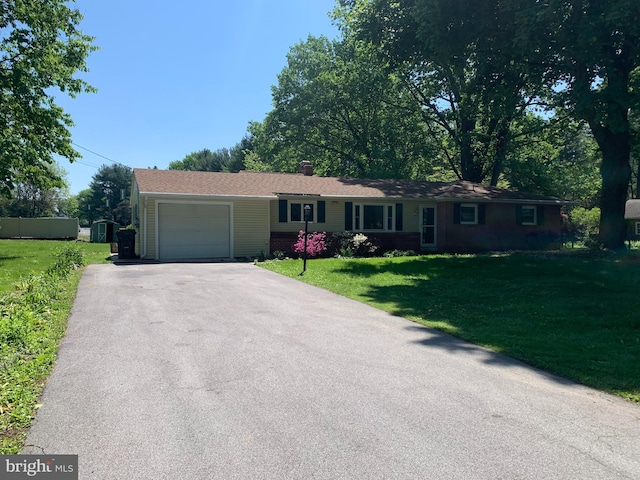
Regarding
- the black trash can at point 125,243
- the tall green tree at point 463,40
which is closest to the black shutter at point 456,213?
the tall green tree at point 463,40

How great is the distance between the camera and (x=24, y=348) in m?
5.22

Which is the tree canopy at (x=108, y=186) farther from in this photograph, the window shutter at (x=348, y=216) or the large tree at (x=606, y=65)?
the large tree at (x=606, y=65)

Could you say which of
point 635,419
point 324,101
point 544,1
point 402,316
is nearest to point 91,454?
point 635,419

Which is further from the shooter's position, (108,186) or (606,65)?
(108,186)

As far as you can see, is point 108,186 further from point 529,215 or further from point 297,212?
point 529,215

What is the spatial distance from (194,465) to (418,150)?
1240 inches

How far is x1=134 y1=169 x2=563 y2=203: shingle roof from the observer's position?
18078 millimetres

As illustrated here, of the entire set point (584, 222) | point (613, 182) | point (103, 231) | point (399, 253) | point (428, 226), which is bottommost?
point (399, 253)

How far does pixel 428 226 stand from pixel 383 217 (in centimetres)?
239

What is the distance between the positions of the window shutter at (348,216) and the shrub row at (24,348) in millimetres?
12457

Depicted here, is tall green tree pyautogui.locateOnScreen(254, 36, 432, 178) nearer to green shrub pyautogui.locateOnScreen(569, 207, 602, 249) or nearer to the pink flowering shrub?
green shrub pyautogui.locateOnScreen(569, 207, 602, 249)

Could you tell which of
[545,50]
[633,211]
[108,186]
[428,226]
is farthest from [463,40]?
[108,186]

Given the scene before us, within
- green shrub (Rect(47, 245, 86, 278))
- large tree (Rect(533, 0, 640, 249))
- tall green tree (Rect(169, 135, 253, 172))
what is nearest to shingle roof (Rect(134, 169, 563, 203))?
green shrub (Rect(47, 245, 86, 278))

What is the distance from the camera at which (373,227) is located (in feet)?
67.0
